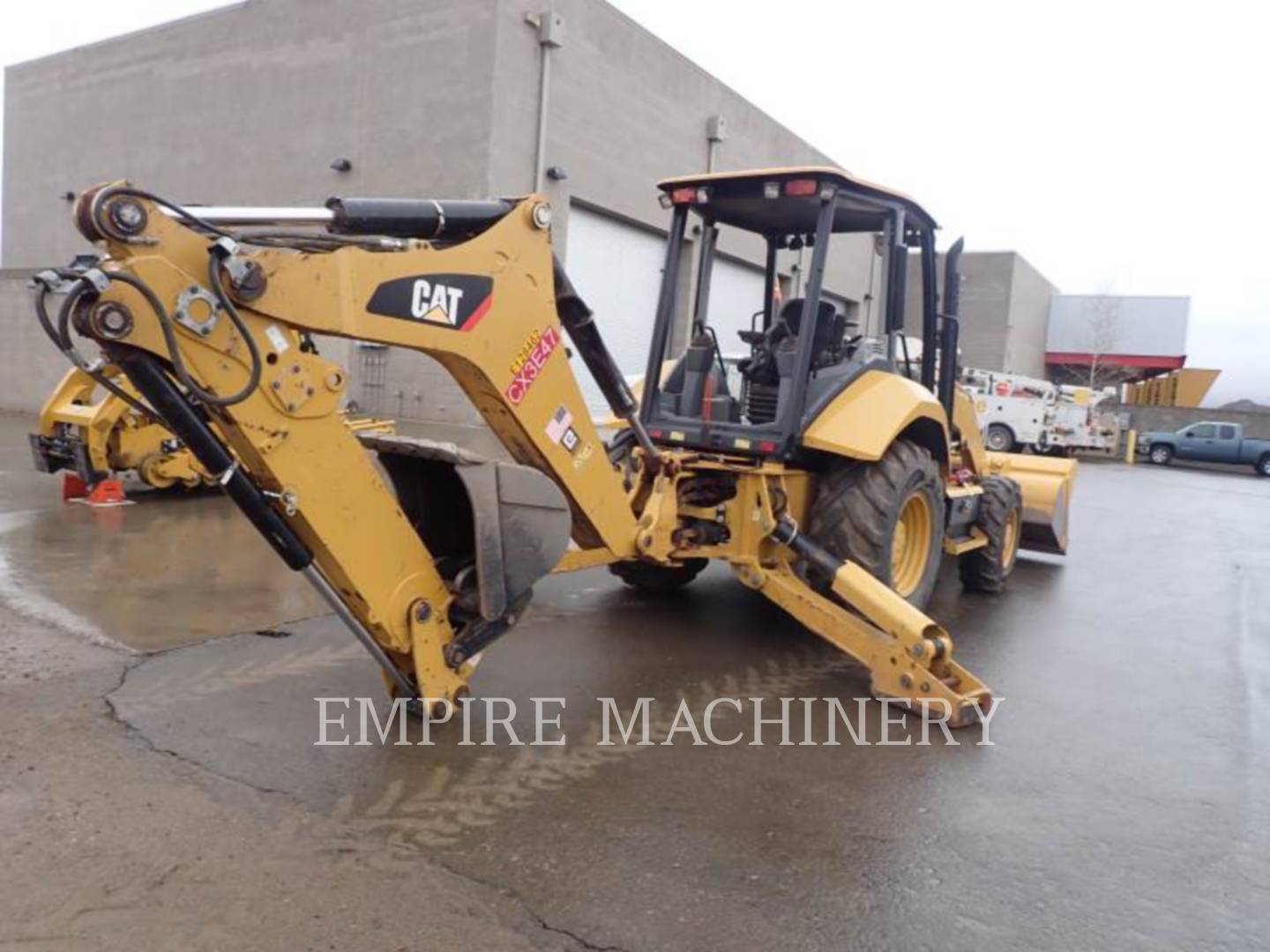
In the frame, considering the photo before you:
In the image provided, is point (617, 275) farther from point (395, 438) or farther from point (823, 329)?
point (395, 438)

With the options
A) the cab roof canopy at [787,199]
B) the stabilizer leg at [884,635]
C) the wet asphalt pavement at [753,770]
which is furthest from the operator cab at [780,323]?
the wet asphalt pavement at [753,770]

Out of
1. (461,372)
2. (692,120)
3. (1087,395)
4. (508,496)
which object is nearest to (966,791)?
(508,496)

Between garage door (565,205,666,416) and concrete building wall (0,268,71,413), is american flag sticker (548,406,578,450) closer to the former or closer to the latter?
garage door (565,205,666,416)

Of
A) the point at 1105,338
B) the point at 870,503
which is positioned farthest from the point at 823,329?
the point at 1105,338

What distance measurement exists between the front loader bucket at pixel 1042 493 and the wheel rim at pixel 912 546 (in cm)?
265

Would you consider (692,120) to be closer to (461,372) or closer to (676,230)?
(676,230)

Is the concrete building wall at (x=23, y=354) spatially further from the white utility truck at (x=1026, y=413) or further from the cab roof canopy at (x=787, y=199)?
the white utility truck at (x=1026, y=413)

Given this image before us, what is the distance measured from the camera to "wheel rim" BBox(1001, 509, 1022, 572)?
7.80 meters

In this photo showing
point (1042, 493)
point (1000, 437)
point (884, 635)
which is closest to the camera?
point (884, 635)

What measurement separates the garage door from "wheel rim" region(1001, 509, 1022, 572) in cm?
950

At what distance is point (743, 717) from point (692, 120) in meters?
17.3

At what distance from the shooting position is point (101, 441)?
935 cm

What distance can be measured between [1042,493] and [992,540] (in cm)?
159

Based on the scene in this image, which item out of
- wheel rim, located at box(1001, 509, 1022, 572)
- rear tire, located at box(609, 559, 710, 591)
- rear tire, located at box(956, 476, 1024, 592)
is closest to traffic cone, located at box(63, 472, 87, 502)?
rear tire, located at box(609, 559, 710, 591)
